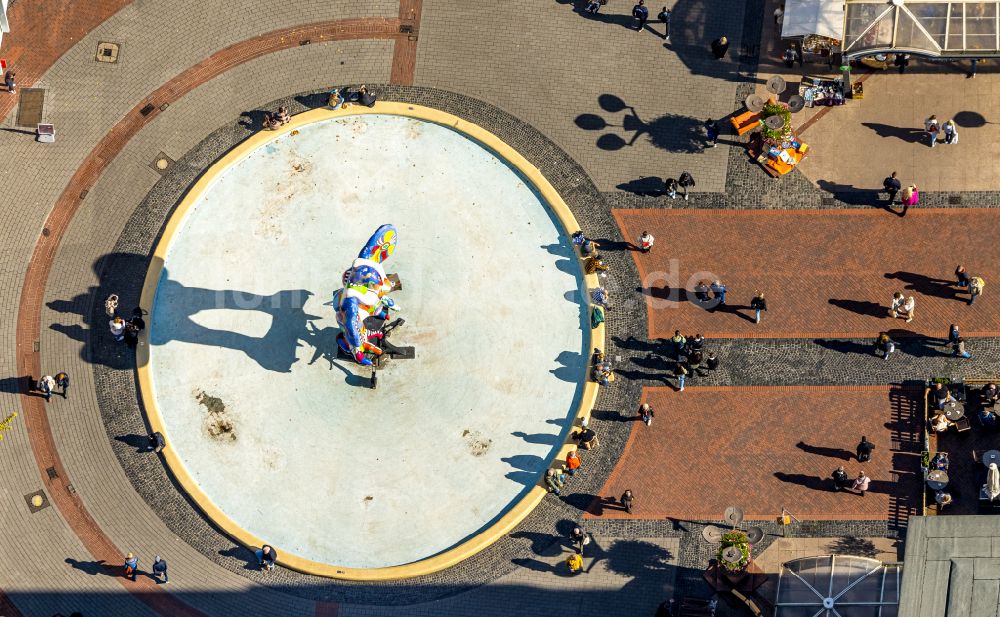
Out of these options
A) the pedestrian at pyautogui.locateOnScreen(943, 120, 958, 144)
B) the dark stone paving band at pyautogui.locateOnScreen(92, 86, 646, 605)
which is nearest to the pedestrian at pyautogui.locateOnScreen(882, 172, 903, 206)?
the pedestrian at pyautogui.locateOnScreen(943, 120, 958, 144)

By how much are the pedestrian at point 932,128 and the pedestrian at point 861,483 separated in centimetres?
1666

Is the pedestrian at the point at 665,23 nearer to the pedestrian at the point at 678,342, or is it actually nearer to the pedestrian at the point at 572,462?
the pedestrian at the point at 678,342

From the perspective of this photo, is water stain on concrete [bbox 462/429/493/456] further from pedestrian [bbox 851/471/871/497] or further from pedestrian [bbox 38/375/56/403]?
pedestrian [bbox 38/375/56/403]

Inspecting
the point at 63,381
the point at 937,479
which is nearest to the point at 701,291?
the point at 937,479

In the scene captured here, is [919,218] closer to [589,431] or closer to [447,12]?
[589,431]

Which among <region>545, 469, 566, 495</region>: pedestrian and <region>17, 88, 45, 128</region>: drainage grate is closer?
<region>545, 469, 566, 495</region>: pedestrian

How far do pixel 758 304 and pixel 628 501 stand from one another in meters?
11.0

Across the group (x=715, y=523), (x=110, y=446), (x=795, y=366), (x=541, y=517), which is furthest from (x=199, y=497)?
(x=795, y=366)

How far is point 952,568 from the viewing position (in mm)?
56000

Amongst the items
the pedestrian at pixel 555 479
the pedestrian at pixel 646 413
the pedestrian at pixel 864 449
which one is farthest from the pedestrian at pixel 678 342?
the pedestrian at pixel 864 449

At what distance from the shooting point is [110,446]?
6931 cm

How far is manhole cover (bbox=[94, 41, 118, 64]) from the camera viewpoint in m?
73.4

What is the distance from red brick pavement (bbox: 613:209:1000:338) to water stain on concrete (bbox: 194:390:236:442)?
2033 cm

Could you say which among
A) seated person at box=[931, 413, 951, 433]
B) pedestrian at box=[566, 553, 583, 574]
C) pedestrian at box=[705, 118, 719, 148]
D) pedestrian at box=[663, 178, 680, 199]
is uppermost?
pedestrian at box=[705, 118, 719, 148]
